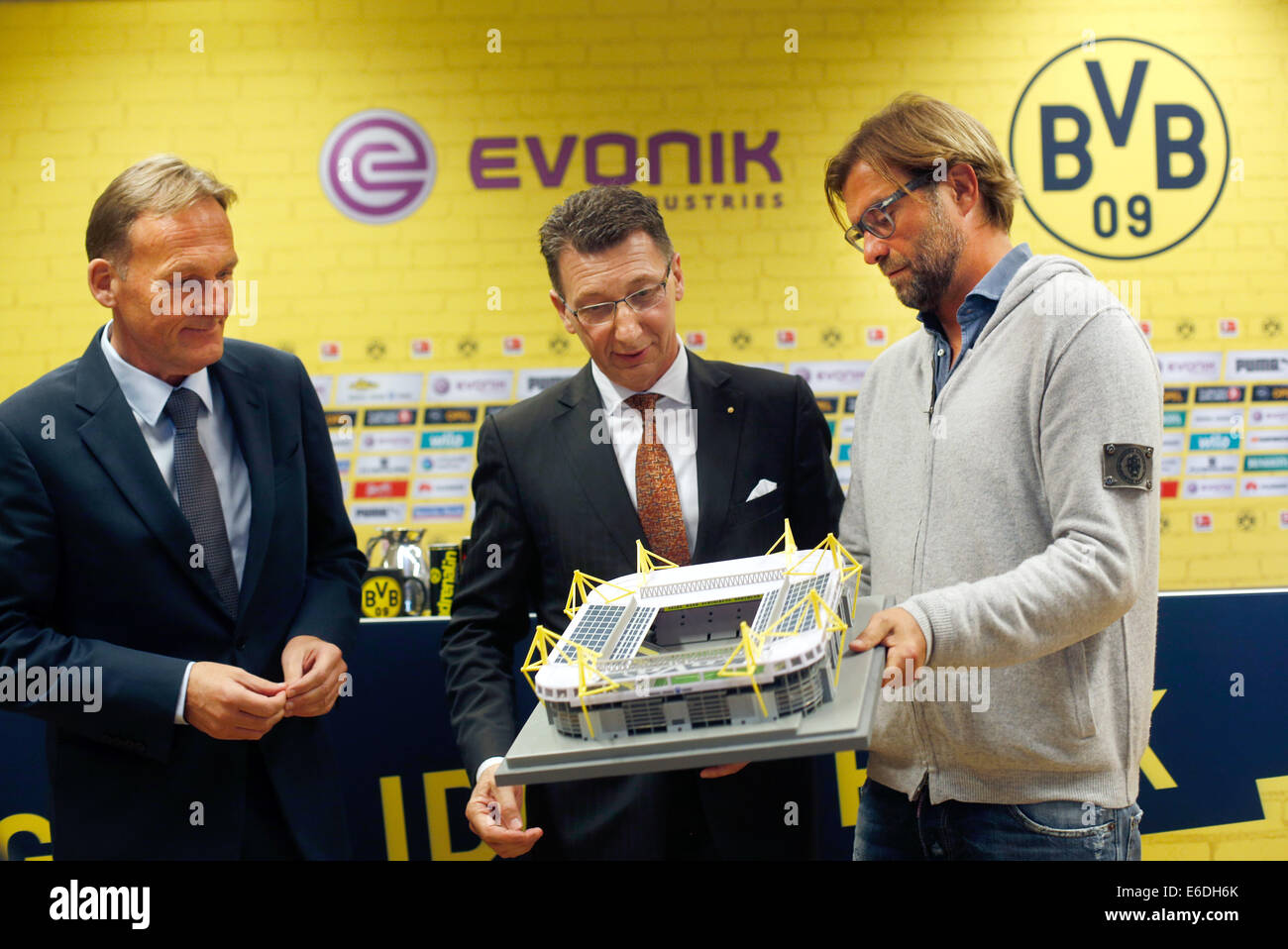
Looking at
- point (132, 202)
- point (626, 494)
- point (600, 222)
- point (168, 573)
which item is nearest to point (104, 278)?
point (132, 202)

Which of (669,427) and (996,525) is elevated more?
(669,427)

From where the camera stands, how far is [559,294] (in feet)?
6.89

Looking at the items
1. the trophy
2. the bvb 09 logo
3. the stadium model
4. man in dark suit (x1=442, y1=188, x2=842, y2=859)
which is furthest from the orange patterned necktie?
the bvb 09 logo

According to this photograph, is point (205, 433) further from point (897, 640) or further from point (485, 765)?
point (897, 640)

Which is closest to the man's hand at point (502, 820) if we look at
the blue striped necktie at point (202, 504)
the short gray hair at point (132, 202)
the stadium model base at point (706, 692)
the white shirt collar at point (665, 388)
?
the stadium model base at point (706, 692)

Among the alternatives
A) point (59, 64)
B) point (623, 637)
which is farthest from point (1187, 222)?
point (59, 64)

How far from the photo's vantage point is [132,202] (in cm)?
200

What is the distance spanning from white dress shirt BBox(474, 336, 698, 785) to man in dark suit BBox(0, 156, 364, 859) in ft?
2.04

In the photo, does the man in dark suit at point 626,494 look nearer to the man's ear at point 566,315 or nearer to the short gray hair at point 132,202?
the man's ear at point 566,315

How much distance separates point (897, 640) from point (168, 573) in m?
1.28

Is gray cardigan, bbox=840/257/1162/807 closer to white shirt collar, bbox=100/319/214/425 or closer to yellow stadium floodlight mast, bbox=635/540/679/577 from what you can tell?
yellow stadium floodlight mast, bbox=635/540/679/577

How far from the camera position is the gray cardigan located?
1.51m

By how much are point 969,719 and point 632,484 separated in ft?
2.44

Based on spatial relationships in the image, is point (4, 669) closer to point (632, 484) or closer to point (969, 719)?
point (632, 484)
